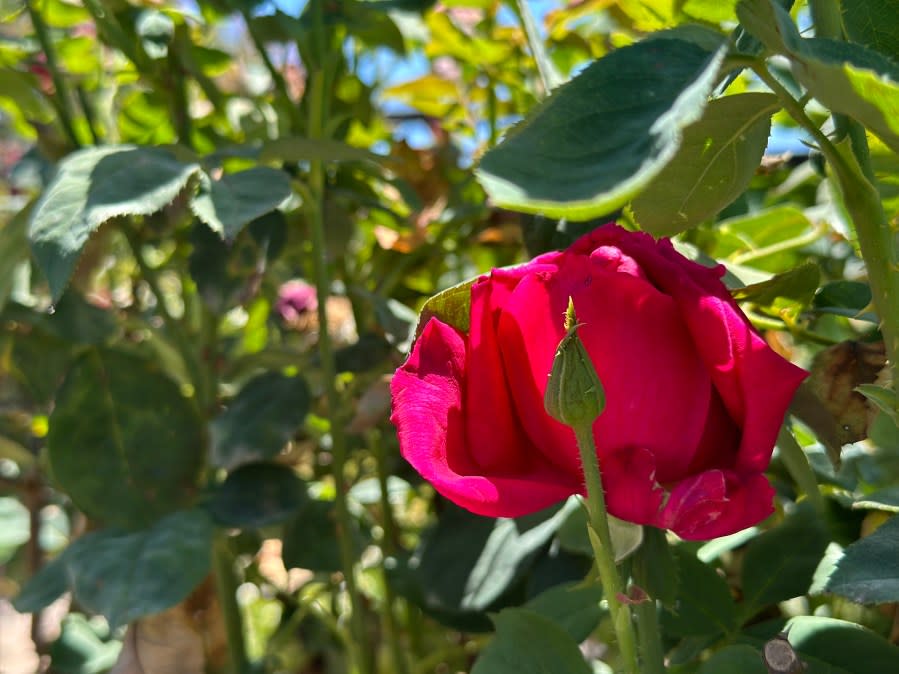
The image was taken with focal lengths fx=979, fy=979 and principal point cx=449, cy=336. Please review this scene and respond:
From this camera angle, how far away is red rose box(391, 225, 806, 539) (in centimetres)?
30

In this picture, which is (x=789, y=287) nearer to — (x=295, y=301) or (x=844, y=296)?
(x=844, y=296)

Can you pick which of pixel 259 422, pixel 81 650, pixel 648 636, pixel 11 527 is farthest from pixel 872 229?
pixel 11 527

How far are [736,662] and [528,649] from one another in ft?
0.24

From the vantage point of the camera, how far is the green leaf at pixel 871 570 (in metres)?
0.30

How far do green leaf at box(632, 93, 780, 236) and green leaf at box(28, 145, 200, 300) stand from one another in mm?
226

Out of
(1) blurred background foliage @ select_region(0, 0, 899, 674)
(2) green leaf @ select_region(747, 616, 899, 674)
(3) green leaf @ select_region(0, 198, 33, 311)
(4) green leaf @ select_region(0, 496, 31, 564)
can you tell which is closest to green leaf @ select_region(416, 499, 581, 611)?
(1) blurred background foliage @ select_region(0, 0, 899, 674)

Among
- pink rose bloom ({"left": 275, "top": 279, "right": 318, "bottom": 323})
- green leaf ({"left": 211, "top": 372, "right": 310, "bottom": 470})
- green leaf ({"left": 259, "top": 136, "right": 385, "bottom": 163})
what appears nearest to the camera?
green leaf ({"left": 259, "top": 136, "right": 385, "bottom": 163})

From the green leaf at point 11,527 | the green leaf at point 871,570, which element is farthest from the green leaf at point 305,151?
the green leaf at point 11,527

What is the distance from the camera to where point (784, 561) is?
1.42 ft

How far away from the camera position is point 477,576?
1.94 ft

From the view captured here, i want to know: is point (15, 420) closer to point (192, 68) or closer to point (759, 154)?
point (192, 68)

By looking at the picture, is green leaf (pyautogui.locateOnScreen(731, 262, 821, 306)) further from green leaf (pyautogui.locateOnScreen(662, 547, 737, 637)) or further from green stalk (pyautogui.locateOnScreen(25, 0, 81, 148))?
green stalk (pyautogui.locateOnScreen(25, 0, 81, 148))

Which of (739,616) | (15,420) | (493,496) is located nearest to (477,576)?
(739,616)

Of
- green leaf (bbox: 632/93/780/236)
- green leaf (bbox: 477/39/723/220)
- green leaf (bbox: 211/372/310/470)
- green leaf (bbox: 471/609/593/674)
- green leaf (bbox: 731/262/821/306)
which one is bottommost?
green leaf (bbox: 211/372/310/470)
